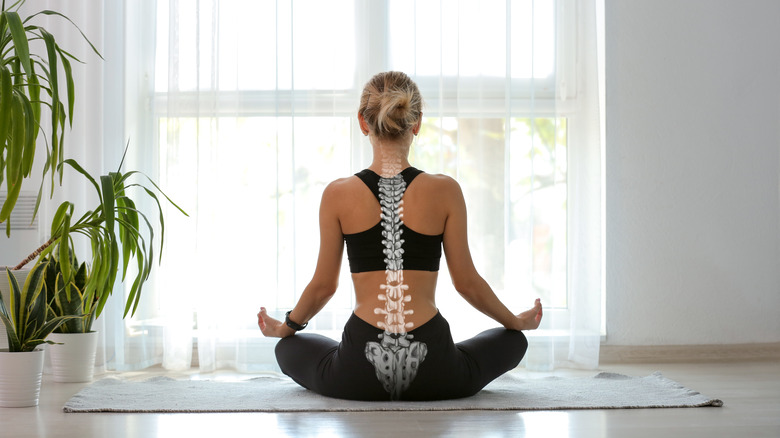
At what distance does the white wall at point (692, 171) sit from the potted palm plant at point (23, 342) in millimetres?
2274

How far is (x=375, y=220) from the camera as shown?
8.13 ft

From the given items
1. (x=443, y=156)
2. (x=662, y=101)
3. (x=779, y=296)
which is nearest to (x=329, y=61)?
(x=443, y=156)

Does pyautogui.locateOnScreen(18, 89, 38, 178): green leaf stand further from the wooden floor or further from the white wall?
the white wall

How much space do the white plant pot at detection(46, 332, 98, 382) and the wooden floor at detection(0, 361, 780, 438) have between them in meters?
0.43

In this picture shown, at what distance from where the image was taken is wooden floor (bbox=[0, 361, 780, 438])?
81.8 inches

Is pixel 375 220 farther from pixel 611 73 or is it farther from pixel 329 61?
pixel 611 73

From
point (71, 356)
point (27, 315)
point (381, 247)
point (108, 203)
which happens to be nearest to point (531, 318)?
point (381, 247)

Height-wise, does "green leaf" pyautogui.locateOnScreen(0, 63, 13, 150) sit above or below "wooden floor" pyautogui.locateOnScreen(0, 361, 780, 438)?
above

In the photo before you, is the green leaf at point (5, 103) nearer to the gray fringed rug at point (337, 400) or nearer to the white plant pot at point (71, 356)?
the gray fringed rug at point (337, 400)

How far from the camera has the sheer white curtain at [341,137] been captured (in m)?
3.38

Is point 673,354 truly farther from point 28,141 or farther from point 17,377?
point 28,141

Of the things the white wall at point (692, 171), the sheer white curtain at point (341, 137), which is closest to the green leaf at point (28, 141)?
the sheer white curtain at point (341, 137)

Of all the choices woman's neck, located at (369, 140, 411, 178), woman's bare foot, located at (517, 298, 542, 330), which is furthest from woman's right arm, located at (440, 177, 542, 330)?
woman's neck, located at (369, 140, 411, 178)

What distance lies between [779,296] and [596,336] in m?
0.92
